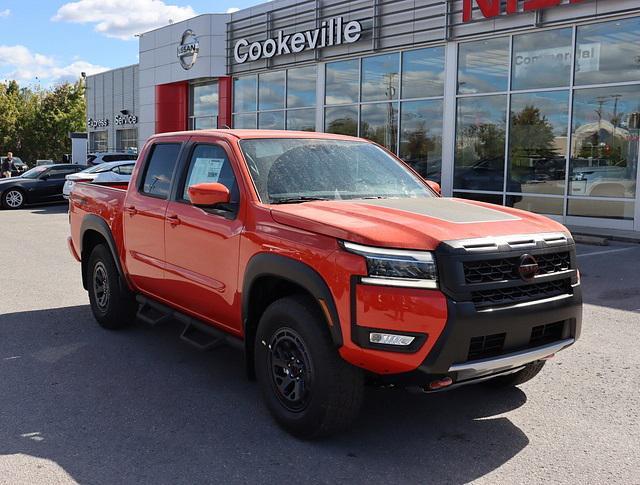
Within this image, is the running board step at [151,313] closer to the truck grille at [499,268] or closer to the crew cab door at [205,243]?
the crew cab door at [205,243]

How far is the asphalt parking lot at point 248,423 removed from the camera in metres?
3.55

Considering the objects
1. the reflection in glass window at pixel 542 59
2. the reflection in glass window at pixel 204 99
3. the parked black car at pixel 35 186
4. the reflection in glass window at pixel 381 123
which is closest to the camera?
the reflection in glass window at pixel 542 59

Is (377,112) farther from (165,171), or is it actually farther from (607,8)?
(165,171)

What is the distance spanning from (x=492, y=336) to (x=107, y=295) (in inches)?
159

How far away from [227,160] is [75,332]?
→ 2.71 metres

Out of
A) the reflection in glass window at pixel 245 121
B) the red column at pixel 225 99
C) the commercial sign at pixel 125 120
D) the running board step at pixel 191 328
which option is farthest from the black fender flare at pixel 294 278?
the commercial sign at pixel 125 120

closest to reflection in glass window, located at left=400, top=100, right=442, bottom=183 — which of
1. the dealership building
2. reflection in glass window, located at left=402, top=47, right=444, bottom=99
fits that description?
the dealership building

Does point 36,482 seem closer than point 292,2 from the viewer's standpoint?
Yes

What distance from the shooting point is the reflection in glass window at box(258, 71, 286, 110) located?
910 inches

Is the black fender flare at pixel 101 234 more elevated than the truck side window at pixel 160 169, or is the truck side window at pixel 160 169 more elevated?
the truck side window at pixel 160 169

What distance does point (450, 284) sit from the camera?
3.41 m

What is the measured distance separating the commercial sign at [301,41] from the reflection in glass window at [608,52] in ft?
22.6

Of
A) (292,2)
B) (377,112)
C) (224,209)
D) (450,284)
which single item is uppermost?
(292,2)

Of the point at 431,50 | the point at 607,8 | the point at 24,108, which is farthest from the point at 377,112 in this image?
the point at 24,108
